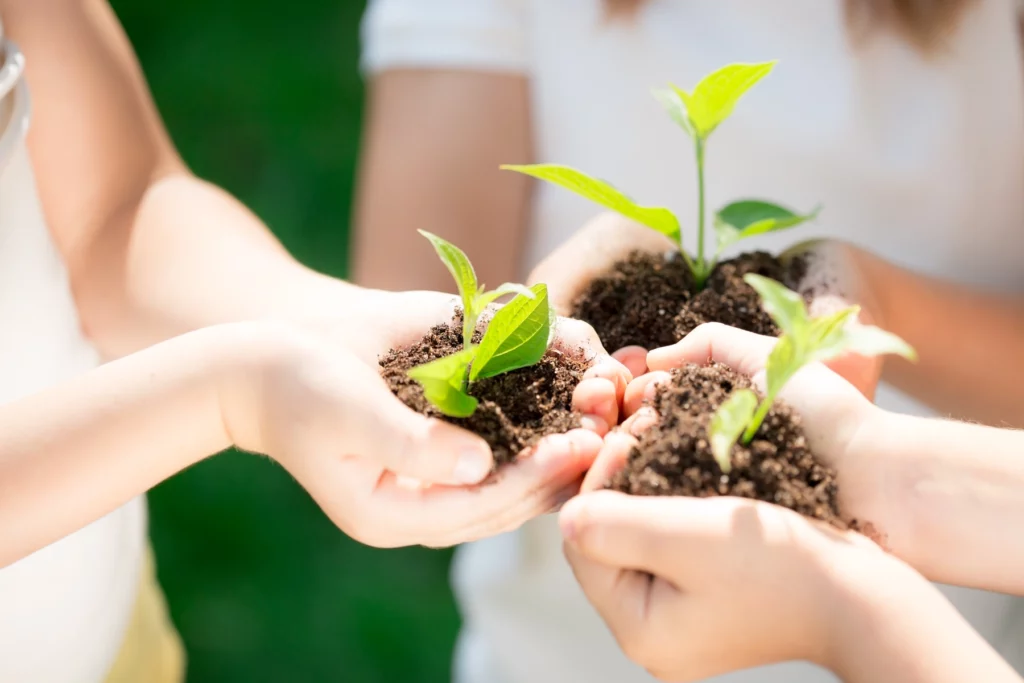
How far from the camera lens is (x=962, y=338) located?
2.61 feet

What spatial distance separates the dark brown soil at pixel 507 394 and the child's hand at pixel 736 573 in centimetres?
7

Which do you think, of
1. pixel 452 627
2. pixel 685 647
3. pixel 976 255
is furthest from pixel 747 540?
pixel 452 627

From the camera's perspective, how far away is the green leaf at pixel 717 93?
62 cm

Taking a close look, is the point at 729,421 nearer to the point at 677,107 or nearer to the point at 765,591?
the point at 765,591

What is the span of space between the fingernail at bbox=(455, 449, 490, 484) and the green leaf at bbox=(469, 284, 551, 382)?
75 millimetres

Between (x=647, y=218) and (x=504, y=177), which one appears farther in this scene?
(x=504, y=177)

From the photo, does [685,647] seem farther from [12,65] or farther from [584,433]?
[12,65]

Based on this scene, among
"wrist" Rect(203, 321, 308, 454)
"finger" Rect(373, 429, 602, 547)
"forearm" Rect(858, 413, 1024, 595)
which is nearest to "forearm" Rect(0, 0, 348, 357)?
"wrist" Rect(203, 321, 308, 454)

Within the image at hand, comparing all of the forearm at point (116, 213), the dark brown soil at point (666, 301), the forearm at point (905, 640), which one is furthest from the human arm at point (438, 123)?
the forearm at point (905, 640)

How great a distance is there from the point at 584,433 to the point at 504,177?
20.5 inches

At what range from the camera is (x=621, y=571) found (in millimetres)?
534

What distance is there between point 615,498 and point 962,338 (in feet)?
1.55

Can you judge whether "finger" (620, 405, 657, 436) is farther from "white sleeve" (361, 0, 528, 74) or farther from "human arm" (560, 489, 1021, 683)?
"white sleeve" (361, 0, 528, 74)

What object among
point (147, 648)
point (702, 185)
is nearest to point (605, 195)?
point (702, 185)
